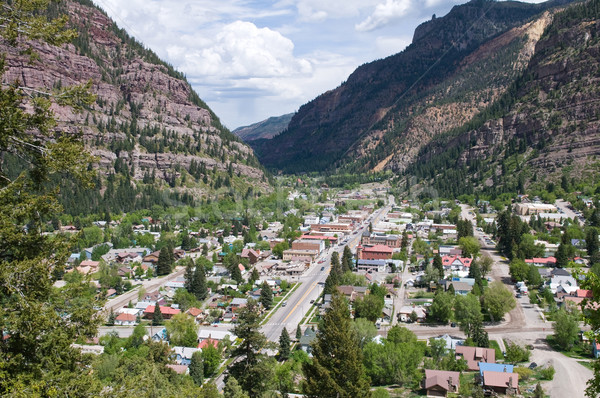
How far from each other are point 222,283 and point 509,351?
121 ft

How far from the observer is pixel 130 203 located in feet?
383

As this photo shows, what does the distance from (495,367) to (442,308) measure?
12.9m

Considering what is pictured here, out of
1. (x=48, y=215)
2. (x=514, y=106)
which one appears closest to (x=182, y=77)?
(x=514, y=106)

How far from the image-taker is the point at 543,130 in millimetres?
135500

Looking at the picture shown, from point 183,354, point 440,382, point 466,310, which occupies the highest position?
point 466,310

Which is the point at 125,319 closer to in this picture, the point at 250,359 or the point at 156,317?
the point at 156,317

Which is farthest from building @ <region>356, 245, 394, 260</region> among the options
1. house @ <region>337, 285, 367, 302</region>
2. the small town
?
house @ <region>337, 285, 367, 302</region>

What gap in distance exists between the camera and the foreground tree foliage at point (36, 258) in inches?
345

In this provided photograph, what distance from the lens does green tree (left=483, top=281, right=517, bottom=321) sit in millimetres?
52188

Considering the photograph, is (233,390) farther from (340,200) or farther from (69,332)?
(340,200)

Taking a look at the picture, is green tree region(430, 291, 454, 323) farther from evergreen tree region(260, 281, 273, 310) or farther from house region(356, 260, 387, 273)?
house region(356, 260, 387, 273)

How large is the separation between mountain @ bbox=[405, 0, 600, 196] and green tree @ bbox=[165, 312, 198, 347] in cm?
9766

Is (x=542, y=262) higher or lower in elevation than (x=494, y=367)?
higher

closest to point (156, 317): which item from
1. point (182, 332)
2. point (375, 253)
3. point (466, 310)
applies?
point (182, 332)
